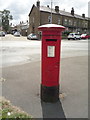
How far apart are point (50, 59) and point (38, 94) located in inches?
41.9

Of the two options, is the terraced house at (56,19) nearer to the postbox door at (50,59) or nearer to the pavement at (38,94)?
the pavement at (38,94)

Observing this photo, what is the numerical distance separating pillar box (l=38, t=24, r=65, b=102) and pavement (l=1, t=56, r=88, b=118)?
0.79 feet

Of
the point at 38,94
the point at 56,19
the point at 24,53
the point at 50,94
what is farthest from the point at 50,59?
the point at 56,19

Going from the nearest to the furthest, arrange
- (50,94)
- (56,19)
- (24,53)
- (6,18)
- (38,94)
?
(50,94), (38,94), (24,53), (56,19), (6,18)

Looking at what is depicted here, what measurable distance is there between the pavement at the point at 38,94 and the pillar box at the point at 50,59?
0.79 feet

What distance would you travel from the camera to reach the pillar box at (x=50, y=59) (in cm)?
334

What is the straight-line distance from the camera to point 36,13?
4450cm

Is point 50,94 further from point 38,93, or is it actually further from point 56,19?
point 56,19

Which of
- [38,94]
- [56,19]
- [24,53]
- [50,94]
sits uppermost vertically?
[56,19]

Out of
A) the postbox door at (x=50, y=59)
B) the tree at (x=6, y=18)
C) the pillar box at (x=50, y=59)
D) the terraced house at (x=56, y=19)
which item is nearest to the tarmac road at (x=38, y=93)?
the pillar box at (x=50, y=59)

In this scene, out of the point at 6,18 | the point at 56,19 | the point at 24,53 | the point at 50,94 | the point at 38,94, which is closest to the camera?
the point at 50,94

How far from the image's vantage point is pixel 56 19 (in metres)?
47.5

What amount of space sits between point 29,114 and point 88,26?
63.2 metres

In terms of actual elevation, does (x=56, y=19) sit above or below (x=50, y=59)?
above
